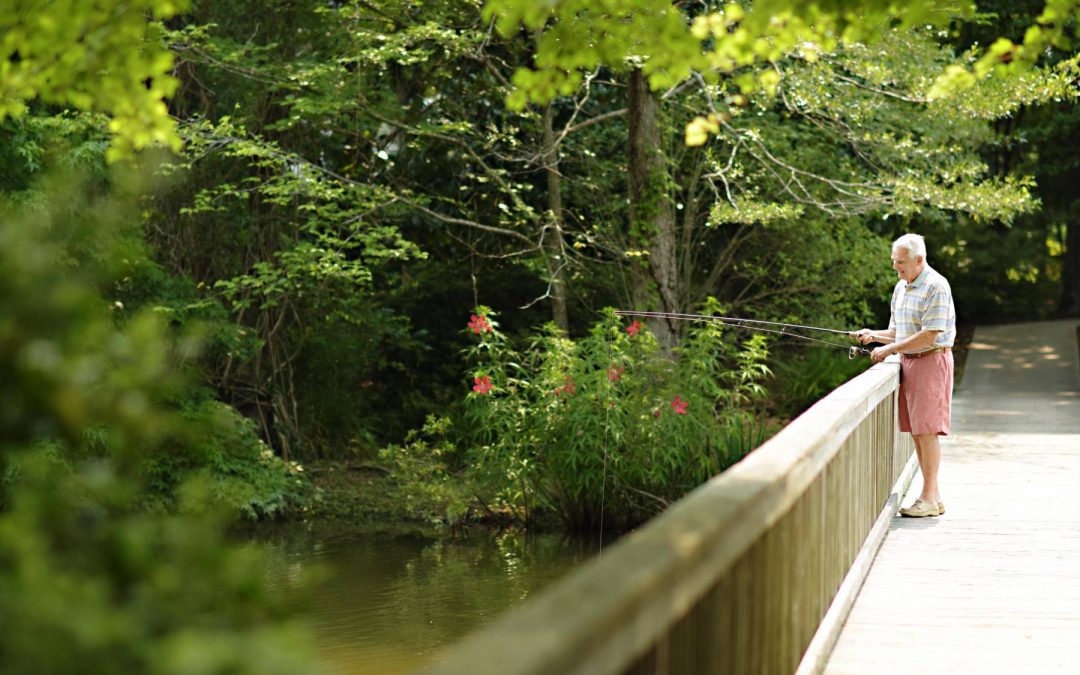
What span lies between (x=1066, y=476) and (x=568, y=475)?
4540 millimetres

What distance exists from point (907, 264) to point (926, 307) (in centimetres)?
29

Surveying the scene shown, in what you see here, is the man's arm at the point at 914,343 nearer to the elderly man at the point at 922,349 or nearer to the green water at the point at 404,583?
the elderly man at the point at 922,349

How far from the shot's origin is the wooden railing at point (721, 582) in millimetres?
2064

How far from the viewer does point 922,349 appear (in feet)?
27.1

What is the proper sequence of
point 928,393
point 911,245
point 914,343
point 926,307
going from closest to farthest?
point 911,245, point 926,307, point 914,343, point 928,393

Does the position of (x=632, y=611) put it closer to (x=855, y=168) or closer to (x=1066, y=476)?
(x=1066, y=476)

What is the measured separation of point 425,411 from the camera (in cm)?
1867

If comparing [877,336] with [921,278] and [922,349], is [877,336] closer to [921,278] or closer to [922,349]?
[922,349]

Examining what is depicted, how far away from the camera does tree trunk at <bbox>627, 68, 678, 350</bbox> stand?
15422 millimetres

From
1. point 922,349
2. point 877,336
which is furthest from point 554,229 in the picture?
point 922,349

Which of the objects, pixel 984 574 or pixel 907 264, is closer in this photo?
pixel 984 574

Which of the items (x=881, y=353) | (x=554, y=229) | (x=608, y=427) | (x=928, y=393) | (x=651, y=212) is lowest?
(x=608, y=427)

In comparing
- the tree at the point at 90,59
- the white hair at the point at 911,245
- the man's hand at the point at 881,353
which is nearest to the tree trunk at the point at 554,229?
the man's hand at the point at 881,353

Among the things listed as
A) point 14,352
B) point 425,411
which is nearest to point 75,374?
point 14,352
